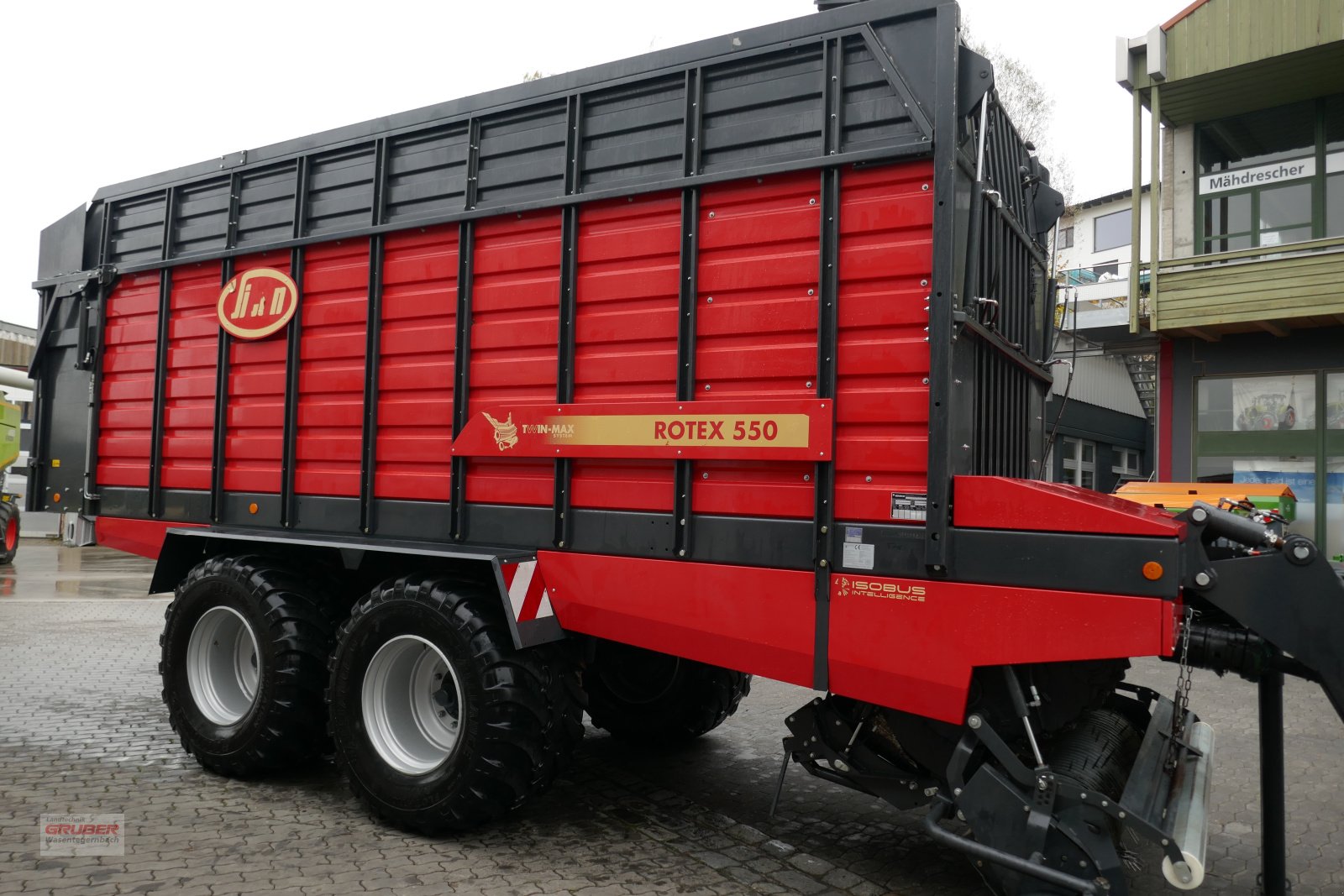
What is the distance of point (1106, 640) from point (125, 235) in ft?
19.3

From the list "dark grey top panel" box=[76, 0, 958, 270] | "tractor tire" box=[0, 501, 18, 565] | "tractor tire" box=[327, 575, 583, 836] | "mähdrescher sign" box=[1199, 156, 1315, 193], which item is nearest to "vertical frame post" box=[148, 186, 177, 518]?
"dark grey top panel" box=[76, 0, 958, 270]

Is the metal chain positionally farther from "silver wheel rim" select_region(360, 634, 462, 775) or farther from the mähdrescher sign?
the mähdrescher sign

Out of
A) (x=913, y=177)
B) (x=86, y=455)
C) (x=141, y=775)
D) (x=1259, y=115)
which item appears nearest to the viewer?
(x=913, y=177)

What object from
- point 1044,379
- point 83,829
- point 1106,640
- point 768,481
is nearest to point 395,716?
point 83,829

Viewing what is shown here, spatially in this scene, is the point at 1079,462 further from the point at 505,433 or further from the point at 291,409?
the point at 291,409

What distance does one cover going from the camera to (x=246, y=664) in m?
5.22

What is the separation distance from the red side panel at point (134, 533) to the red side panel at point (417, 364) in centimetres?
152

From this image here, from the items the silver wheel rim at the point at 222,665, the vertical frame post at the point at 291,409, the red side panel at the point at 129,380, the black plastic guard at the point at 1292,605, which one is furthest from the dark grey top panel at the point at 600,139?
the silver wheel rim at the point at 222,665

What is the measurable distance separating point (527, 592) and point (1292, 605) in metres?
2.82

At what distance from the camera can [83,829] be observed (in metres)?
4.04

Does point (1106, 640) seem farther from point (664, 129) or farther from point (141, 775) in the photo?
point (141, 775)

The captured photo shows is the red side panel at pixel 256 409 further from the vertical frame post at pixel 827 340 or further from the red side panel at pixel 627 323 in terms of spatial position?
the vertical frame post at pixel 827 340

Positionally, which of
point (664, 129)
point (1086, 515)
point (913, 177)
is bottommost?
point (1086, 515)

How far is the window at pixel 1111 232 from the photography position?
104 feet
